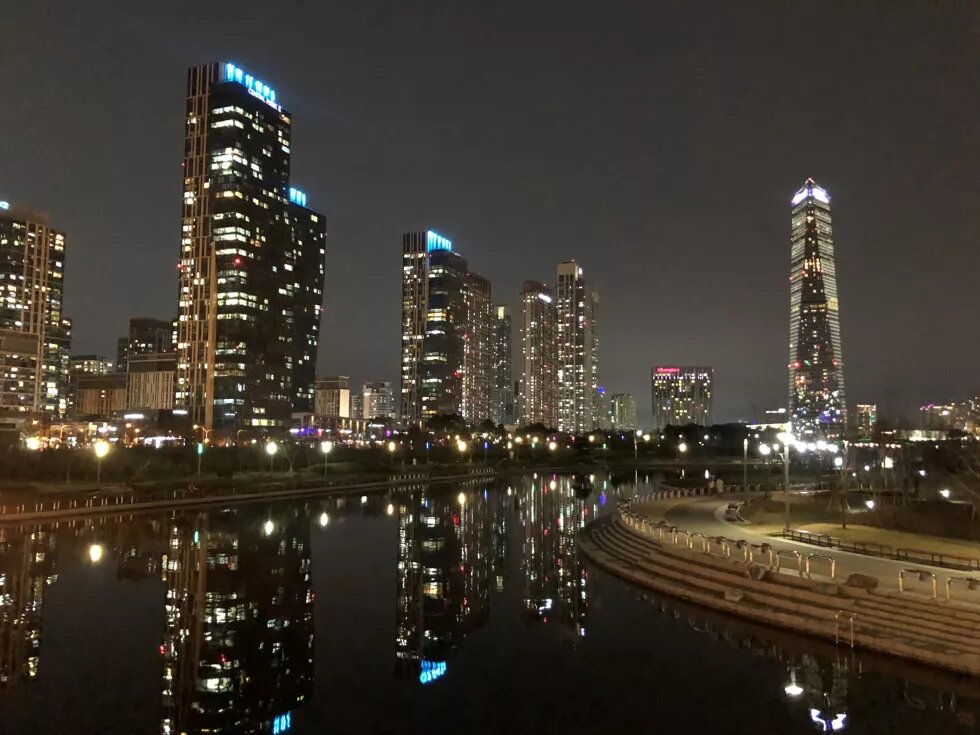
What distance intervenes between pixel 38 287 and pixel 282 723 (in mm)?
179910

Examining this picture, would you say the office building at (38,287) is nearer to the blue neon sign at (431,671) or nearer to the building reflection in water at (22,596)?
the building reflection in water at (22,596)

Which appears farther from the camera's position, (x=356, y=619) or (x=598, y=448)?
(x=598, y=448)

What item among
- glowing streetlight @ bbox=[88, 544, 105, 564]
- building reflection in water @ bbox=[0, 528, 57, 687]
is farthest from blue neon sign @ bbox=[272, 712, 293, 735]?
glowing streetlight @ bbox=[88, 544, 105, 564]

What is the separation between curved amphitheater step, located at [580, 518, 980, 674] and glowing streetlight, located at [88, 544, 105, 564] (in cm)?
1997

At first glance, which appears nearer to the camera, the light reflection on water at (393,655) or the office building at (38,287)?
the light reflection on water at (393,655)

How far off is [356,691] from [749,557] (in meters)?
12.9

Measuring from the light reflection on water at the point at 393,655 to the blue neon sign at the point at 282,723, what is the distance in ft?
0.16

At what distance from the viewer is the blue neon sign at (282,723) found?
38.8 feet

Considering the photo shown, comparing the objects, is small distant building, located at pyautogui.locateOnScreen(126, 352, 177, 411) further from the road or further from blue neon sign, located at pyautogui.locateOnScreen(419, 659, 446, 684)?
blue neon sign, located at pyautogui.locateOnScreen(419, 659, 446, 684)

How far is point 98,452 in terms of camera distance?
168 ft

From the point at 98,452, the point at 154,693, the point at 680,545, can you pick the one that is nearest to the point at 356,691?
the point at 154,693

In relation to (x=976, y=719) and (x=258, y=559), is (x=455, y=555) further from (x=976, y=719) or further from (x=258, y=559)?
(x=976, y=719)

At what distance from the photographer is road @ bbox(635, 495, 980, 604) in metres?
18.1

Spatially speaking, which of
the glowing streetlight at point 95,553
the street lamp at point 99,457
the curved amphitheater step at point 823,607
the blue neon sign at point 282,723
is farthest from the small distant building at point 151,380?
the blue neon sign at point 282,723
